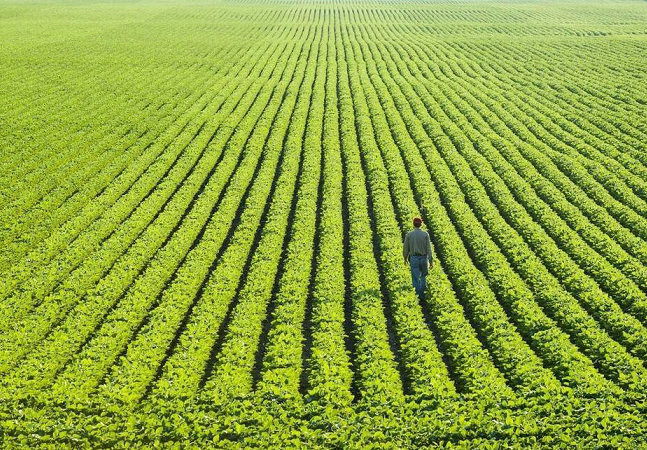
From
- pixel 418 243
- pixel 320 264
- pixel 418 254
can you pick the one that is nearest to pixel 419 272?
pixel 418 254

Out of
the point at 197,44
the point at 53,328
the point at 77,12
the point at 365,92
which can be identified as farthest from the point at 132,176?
the point at 77,12

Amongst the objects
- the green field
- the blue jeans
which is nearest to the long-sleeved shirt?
the blue jeans

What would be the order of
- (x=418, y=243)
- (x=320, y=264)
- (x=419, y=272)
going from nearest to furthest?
(x=418, y=243)
(x=419, y=272)
(x=320, y=264)

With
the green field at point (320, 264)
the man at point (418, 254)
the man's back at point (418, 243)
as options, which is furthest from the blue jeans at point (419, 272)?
the green field at point (320, 264)

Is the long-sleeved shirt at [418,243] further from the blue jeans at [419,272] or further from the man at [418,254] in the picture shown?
the blue jeans at [419,272]

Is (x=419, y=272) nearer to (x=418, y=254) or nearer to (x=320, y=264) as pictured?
(x=418, y=254)

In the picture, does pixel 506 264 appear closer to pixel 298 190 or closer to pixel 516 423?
pixel 516 423
